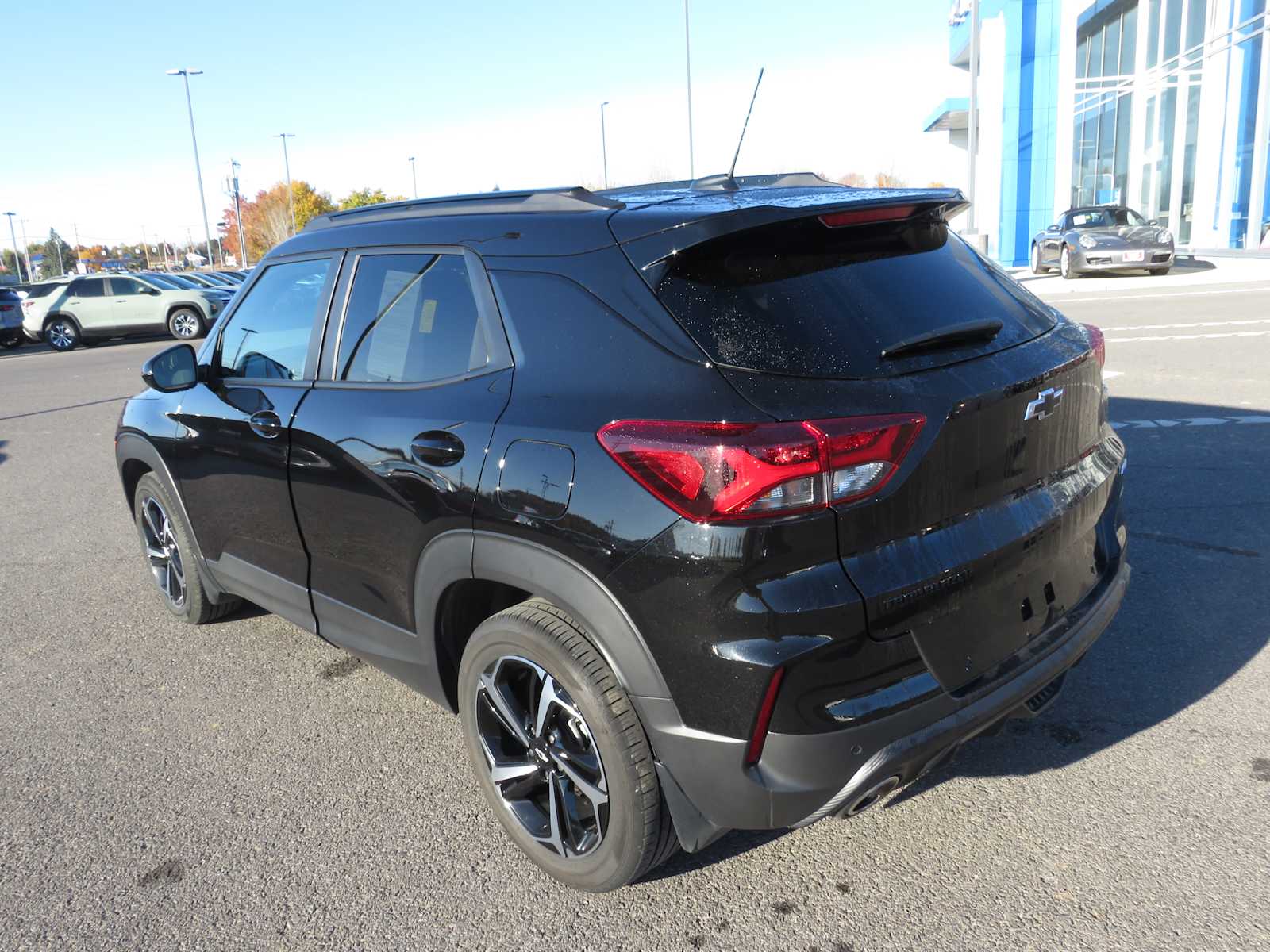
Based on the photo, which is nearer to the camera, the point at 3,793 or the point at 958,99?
the point at 3,793

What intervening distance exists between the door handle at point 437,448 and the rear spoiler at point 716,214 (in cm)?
69

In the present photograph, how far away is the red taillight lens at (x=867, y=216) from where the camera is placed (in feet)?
8.16

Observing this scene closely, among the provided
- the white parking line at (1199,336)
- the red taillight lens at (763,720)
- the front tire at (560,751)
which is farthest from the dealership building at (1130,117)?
the red taillight lens at (763,720)

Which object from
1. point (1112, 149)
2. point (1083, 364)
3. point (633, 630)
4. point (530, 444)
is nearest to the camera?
point (633, 630)

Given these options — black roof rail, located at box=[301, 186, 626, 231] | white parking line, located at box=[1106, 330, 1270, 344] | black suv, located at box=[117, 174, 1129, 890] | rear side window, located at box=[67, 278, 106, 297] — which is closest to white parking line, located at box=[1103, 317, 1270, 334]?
white parking line, located at box=[1106, 330, 1270, 344]

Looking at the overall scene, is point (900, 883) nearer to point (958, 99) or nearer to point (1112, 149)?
point (1112, 149)

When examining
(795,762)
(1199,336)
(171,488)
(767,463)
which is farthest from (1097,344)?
(1199,336)

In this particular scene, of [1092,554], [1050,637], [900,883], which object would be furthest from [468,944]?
[1092,554]

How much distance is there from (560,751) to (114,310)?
2495cm

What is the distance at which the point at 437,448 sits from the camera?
271 cm

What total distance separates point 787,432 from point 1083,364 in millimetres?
1178

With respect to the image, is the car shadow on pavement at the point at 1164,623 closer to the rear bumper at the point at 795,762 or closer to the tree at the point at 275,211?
the rear bumper at the point at 795,762

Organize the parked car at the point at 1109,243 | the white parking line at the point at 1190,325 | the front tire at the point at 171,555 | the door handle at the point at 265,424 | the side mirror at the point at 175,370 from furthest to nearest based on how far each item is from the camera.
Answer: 1. the parked car at the point at 1109,243
2. the white parking line at the point at 1190,325
3. the front tire at the point at 171,555
4. the side mirror at the point at 175,370
5. the door handle at the point at 265,424

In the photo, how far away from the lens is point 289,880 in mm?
2746
